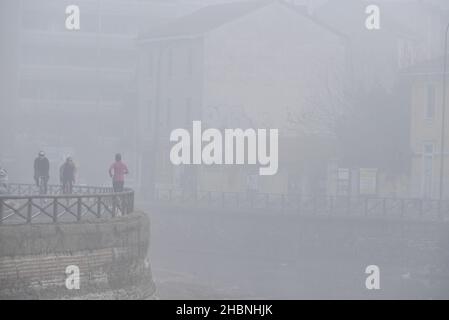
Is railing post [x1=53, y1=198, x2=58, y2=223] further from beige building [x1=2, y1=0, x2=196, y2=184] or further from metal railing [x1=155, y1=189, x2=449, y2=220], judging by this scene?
beige building [x1=2, y1=0, x2=196, y2=184]

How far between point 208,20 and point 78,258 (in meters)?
40.2

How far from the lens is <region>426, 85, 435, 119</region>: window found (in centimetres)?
5003

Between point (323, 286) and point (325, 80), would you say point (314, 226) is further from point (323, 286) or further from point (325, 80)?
point (325, 80)

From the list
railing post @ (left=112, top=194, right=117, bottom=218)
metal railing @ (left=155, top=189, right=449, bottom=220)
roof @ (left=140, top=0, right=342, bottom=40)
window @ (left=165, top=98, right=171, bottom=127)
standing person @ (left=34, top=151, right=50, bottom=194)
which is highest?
roof @ (left=140, top=0, right=342, bottom=40)

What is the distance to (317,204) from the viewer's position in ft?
157

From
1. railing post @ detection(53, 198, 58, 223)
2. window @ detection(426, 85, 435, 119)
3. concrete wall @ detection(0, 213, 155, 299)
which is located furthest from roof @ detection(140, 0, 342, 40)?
railing post @ detection(53, 198, 58, 223)

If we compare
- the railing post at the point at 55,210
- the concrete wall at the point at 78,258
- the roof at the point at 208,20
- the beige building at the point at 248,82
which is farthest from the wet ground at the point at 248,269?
the roof at the point at 208,20

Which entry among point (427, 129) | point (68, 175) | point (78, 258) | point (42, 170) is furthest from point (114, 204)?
point (427, 129)

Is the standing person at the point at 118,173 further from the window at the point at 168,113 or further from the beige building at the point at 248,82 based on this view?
the window at the point at 168,113

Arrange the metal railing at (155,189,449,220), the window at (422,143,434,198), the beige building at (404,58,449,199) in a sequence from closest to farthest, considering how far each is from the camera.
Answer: the metal railing at (155,189,449,220)
the beige building at (404,58,449,199)
the window at (422,143,434,198)

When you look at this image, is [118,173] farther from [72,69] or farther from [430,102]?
[72,69]

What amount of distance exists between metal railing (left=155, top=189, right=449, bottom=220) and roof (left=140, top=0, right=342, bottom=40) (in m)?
9.67
